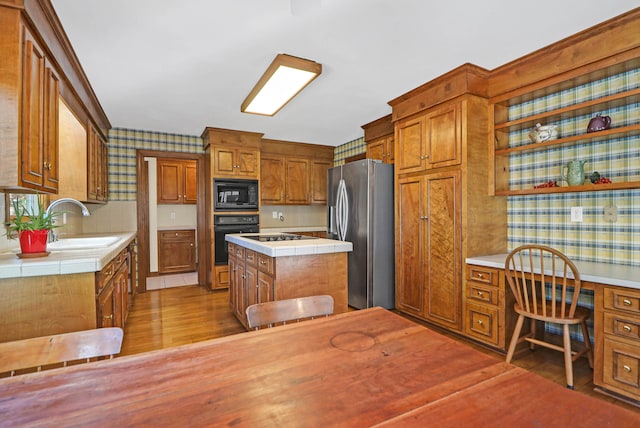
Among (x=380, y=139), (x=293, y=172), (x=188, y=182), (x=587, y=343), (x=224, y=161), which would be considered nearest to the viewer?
(x=587, y=343)

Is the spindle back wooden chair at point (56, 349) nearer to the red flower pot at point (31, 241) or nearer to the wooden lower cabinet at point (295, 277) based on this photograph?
the red flower pot at point (31, 241)

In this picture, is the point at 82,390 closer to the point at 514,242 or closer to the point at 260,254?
the point at 260,254

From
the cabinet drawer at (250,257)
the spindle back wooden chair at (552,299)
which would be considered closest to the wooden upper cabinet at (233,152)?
the cabinet drawer at (250,257)

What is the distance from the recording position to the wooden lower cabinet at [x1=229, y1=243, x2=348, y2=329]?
8.02 ft

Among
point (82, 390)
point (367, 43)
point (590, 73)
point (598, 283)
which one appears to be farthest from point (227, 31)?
point (598, 283)

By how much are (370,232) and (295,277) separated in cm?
140

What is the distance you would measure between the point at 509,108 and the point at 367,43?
1.62 metres

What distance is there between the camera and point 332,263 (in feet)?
8.66

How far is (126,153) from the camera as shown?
4.54 m

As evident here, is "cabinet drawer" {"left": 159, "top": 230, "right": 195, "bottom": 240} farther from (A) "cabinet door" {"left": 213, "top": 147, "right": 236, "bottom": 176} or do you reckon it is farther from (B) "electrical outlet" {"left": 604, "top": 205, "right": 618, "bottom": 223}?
(B) "electrical outlet" {"left": 604, "top": 205, "right": 618, "bottom": 223}

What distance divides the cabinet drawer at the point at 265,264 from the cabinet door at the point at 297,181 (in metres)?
2.78

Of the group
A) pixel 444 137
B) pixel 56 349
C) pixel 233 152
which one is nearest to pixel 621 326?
pixel 444 137

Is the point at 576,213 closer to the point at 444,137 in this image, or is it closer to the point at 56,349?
the point at 444,137

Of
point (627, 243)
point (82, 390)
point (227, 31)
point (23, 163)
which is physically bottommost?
point (82, 390)
